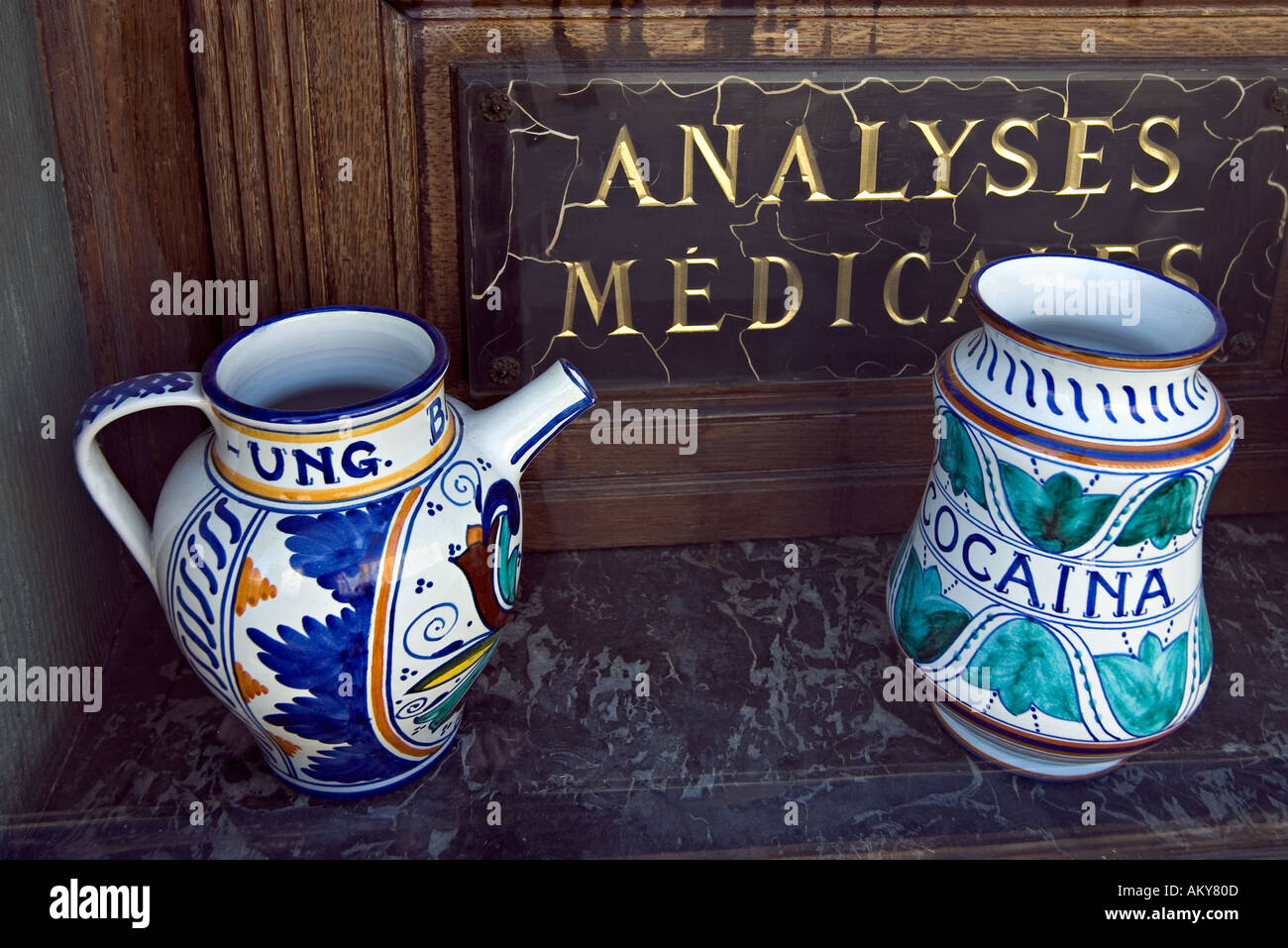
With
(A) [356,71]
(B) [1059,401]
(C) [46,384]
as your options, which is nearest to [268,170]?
(A) [356,71]

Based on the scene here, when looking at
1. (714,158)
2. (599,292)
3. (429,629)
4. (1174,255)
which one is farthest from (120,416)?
(1174,255)

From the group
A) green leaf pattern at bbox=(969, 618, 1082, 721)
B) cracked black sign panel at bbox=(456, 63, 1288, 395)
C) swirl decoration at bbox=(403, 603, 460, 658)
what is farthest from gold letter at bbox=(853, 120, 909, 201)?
swirl decoration at bbox=(403, 603, 460, 658)

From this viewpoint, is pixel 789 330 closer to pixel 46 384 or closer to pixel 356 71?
pixel 356 71

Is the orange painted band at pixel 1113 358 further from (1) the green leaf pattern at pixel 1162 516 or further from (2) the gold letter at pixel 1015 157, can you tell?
(2) the gold letter at pixel 1015 157

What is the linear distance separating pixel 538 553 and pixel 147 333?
451mm

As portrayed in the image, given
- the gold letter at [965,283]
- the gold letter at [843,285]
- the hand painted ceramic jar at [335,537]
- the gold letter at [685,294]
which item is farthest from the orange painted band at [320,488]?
the gold letter at [965,283]

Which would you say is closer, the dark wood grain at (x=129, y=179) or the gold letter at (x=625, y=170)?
the dark wood grain at (x=129, y=179)

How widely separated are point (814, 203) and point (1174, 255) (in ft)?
1.27

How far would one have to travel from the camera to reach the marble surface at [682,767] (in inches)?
37.1

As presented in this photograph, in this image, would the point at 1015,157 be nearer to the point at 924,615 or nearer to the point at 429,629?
the point at 924,615

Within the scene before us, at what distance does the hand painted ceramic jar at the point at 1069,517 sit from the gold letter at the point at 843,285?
0.23m

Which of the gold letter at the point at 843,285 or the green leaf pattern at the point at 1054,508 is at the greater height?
the gold letter at the point at 843,285

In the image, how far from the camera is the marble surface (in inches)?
37.1

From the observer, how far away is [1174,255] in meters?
1.20
